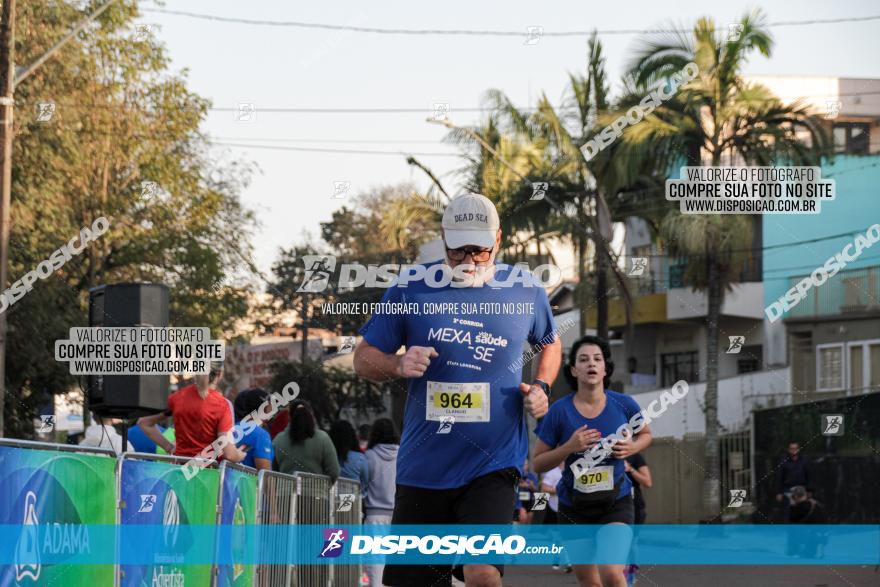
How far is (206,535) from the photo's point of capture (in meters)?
8.29

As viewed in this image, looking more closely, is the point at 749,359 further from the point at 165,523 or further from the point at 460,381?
the point at 460,381

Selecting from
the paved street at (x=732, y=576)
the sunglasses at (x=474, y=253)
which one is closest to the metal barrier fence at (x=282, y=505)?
the sunglasses at (x=474, y=253)

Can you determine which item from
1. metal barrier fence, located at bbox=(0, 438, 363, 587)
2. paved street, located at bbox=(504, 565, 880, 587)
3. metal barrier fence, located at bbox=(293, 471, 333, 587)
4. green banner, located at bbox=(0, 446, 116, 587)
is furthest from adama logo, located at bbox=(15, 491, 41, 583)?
paved street, located at bbox=(504, 565, 880, 587)

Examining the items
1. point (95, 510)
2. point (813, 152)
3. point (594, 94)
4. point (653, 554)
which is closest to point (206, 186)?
point (594, 94)

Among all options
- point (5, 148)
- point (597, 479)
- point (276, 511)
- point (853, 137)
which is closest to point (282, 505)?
point (276, 511)

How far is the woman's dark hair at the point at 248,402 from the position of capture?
42.3 ft

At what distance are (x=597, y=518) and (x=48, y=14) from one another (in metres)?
23.1

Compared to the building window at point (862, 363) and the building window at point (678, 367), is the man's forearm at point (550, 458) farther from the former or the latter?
the building window at point (678, 367)

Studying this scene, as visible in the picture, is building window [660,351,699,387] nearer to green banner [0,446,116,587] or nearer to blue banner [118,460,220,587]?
blue banner [118,460,220,587]

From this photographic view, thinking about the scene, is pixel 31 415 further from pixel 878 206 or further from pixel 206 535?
pixel 206 535

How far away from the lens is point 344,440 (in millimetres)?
14961

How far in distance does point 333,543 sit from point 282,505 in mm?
1910

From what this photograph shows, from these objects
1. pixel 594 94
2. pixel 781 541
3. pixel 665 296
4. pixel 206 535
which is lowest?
pixel 781 541

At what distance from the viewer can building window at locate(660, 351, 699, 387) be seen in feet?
140
